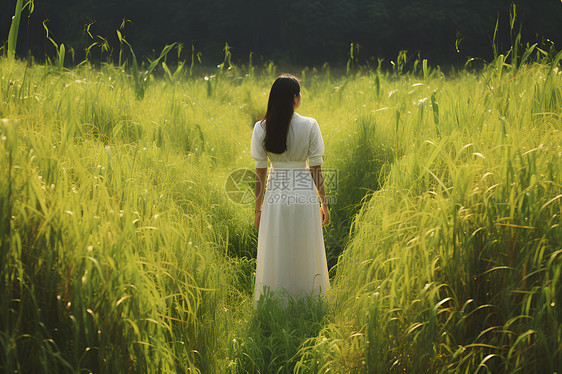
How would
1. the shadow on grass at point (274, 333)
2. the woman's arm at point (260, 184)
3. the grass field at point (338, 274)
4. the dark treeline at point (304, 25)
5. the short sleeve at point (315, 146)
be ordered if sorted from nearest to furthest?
the grass field at point (338, 274) < the shadow on grass at point (274, 333) < the short sleeve at point (315, 146) < the woman's arm at point (260, 184) < the dark treeline at point (304, 25)

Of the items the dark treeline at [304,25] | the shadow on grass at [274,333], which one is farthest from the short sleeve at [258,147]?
the dark treeline at [304,25]

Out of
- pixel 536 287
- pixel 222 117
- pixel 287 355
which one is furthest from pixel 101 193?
pixel 222 117

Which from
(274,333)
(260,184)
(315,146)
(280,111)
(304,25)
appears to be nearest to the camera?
(274,333)

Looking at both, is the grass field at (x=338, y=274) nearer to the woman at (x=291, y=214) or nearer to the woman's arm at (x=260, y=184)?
the woman at (x=291, y=214)

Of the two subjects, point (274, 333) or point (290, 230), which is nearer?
point (274, 333)

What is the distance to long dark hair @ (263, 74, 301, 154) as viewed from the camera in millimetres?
2512

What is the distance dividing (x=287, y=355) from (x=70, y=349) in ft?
3.22

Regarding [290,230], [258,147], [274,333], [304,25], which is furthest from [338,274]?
[304,25]

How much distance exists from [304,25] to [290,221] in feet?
44.1

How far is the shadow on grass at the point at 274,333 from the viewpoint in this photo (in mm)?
2127

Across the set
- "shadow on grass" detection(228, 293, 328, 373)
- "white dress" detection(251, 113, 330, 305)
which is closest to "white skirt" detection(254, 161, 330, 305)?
"white dress" detection(251, 113, 330, 305)

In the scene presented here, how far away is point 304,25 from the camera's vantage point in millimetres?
14898

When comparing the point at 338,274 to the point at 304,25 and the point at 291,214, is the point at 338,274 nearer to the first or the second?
the point at 291,214

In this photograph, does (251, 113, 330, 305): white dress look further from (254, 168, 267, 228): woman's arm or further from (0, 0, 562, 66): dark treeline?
(0, 0, 562, 66): dark treeline
